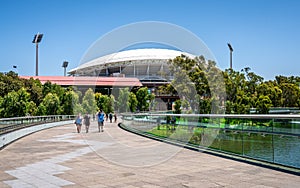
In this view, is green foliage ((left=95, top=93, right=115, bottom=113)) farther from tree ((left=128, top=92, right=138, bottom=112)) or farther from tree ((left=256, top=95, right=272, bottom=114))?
tree ((left=256, top=95, right=272, bottom=114))

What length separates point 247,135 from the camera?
8.50m

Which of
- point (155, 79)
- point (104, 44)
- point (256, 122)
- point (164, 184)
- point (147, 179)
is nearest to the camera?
point (164, 184)

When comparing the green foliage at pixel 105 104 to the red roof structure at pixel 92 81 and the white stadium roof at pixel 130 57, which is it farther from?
the white stadium roof at pixel 130 57

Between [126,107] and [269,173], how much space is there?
176 ft

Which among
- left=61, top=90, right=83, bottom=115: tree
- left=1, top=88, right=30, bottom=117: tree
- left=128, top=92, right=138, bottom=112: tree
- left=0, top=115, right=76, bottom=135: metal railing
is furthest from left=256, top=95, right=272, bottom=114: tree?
left=1, top=88, right=30, bottom=117: tree

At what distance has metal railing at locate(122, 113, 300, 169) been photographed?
281 inches

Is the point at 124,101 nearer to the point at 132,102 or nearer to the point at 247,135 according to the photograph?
the point at 132,102

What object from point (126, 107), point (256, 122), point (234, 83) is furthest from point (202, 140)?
point (126, 107)

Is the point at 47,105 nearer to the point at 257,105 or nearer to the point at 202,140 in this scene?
the point at 257,105

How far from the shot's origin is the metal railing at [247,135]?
7138mm

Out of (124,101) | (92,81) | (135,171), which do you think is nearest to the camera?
(135,171)

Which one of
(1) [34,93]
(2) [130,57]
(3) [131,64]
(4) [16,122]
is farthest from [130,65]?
(4) [16,122]

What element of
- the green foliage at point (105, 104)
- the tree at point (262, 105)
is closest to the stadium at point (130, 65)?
the green foliage at point (105, 104)

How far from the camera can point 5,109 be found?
37.4 meters
